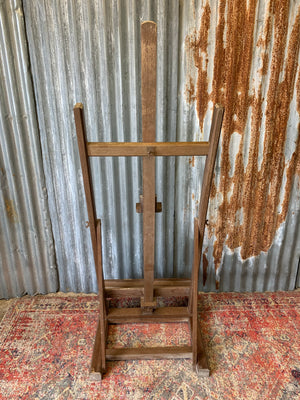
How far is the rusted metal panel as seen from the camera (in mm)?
2230

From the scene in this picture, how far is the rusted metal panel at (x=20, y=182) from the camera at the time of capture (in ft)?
Answer: 7.32

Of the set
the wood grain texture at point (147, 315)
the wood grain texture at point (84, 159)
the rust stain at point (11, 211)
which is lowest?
the wood grain texture at point (147, 315)

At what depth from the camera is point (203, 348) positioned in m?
2.30

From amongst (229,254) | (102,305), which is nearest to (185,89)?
(229,254)

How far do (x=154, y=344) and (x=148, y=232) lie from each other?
866 millimetres

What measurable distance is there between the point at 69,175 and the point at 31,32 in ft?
3.23

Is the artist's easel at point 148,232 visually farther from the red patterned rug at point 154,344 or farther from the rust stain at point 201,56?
the rust stain at point 201,56

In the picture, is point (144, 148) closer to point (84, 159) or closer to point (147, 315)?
point (84, 159)

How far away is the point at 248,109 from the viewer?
2.41m

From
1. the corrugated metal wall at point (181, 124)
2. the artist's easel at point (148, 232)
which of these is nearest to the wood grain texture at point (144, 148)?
the artist's easel at point (148, 232)

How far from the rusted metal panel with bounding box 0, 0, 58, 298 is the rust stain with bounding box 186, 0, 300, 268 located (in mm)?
1163

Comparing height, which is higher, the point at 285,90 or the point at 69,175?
the point at 285,90

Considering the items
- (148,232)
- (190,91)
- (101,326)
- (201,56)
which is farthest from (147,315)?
(201,56)

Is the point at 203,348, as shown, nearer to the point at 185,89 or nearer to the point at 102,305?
the point at 102,305
